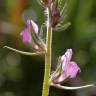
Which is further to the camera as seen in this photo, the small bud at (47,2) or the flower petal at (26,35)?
the flower petal at (26,35)

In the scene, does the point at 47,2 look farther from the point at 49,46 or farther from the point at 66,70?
the point at 66,70

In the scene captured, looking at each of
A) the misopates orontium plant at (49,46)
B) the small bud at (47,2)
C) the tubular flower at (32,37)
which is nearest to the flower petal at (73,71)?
the misopates orontium plant at (49,46)

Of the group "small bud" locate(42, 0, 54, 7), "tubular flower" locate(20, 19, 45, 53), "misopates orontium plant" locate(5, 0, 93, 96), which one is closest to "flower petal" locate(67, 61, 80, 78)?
"misopates orontium plant" locate(5, 0, 93, 96)

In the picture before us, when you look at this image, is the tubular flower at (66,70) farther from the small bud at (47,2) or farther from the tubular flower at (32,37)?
the small bud at (47,2)

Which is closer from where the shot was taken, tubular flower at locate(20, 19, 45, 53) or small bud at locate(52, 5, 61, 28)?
small bud at locate(52, 5, 61, 28)

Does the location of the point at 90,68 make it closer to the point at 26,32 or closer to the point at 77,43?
the point at 77,43

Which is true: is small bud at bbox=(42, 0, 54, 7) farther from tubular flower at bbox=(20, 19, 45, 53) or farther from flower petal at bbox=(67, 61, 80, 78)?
flower petal at bbox=(67, 61, 80, 78)

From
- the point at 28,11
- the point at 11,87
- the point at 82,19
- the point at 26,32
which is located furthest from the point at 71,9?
the point at 26,32

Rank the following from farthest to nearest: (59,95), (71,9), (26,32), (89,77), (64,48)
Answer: (71,9)
(64,48)
(89,77)
(59,95)
(26,32)
